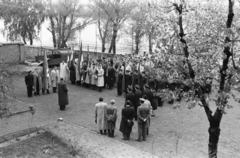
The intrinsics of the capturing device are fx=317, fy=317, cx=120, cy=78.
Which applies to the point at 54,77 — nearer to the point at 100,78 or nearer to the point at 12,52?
the point at 100,78

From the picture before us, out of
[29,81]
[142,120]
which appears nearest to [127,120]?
[142,120]

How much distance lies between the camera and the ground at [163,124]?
10359 millimetres

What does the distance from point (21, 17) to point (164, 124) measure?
22791mm

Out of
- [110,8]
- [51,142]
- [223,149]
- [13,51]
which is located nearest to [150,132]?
[223,149]

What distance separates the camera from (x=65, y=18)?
31672mm

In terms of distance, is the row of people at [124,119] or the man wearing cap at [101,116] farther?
the man wearing cap at [101,116]

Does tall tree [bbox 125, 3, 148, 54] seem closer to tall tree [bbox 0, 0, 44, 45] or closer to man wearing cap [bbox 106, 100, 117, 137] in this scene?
tall tree [bbox 0, 0, 44, 45]

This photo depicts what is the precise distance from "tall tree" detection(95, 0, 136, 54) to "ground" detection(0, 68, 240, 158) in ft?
42.4

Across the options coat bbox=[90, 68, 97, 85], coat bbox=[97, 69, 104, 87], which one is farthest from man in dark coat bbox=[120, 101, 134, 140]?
coat bbox=[90, 68, 97, 85]

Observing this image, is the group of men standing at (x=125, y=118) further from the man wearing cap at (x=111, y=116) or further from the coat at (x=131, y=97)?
the coat at (x=131, y=97)

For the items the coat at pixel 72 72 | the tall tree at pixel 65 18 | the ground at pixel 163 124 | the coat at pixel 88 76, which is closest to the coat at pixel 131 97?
the ground at pixel 163 124

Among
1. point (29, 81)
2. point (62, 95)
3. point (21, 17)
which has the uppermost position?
point (21, 17)

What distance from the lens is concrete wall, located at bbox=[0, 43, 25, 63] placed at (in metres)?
24.0

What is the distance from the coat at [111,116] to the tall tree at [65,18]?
21991 mm
